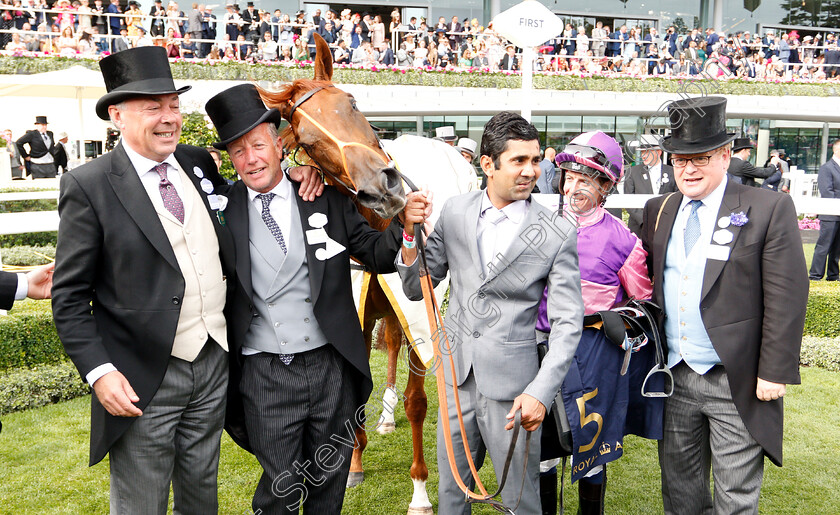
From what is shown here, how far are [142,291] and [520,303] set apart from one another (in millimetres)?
1288

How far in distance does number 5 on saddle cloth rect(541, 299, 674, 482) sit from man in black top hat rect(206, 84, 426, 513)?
2.72 feet

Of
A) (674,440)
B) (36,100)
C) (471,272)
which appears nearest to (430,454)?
(674,440)

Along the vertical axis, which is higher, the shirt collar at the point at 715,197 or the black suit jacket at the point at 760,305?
the shirt collar at the point at 715,197

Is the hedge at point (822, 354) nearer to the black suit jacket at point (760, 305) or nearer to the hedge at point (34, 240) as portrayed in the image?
the black suit jacket at point (760, 305)

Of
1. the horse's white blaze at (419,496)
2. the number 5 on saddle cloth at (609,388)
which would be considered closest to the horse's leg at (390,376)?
the horse's white blaze at (419,496)

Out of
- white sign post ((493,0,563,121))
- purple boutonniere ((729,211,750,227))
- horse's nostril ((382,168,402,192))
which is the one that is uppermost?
white sign post ((493,0,563,121))

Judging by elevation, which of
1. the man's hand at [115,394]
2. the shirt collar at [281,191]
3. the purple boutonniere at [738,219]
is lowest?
the man's hand at [115,394]

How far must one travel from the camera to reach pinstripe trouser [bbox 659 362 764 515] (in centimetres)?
255

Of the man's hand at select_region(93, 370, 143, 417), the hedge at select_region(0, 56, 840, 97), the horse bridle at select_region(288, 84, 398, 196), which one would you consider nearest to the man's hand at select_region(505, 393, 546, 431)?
the horse bridle at select_region(288, 84, 398, 196)

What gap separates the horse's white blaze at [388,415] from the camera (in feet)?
15.4

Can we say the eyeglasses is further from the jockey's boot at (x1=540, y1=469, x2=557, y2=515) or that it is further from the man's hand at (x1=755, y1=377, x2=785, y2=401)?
the jockey's boot at (x1=540, y1=469, x2=557, y2=515)

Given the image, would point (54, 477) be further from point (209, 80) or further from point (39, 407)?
point (209, 80)

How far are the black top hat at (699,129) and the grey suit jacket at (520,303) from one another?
632 mm

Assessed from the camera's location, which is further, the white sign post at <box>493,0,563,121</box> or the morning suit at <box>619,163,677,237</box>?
the morning suit at <box>619,163,677,237</box>
